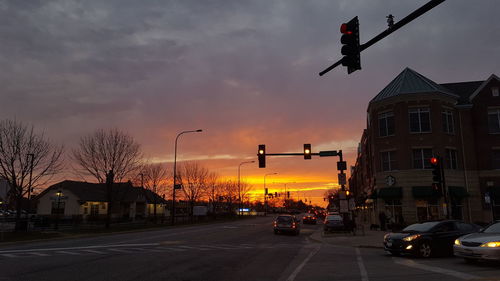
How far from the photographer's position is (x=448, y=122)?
3584 centimetres

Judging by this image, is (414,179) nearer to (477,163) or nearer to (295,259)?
(477,163)

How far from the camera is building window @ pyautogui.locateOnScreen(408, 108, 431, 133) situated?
34.9 m

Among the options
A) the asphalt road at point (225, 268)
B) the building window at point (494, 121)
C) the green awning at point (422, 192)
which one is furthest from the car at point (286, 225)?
the building window at point (494, 121)

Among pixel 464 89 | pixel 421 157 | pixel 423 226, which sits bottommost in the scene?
pixel 423 226

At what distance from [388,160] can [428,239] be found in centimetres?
2219

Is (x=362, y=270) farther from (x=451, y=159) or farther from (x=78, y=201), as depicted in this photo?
→ (x=78, y=201)

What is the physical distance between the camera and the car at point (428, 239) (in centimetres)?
1463

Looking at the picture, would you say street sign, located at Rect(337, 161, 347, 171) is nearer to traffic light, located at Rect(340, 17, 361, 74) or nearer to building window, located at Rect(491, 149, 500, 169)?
building window, located at Rect(491, 149, 500, 169)

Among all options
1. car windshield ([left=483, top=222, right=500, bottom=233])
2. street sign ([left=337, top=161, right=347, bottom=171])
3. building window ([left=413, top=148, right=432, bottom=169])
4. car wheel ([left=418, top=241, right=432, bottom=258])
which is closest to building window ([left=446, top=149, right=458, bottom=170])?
building window ([left=413, top=148, right=432, bottom=169])

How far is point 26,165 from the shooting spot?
31.9 metres

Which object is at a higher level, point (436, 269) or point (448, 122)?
point (448, 122)

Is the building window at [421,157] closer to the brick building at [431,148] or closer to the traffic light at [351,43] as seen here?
the brick building at [431,148]

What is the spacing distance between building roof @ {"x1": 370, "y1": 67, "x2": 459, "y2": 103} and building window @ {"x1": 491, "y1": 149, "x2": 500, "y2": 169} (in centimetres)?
615

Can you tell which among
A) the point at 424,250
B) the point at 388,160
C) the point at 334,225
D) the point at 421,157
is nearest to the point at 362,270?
the point at 424,250
